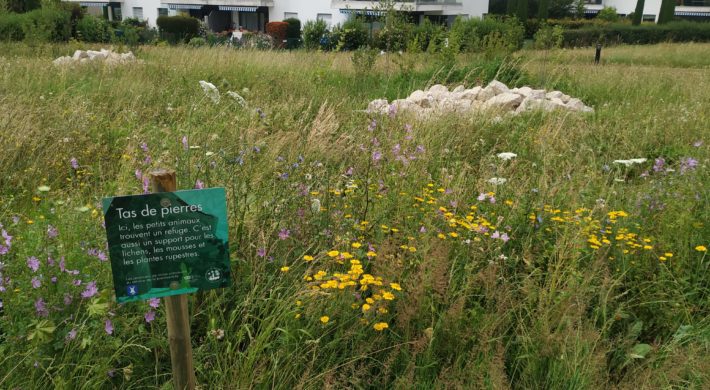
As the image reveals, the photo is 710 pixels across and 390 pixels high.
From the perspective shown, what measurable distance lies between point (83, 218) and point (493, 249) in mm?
2102

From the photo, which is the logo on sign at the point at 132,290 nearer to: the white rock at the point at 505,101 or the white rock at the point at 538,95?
the white rock at the point at 505,101

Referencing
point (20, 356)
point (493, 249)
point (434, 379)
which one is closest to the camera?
point (20, 356)

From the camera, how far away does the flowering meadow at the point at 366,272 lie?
2.32 m

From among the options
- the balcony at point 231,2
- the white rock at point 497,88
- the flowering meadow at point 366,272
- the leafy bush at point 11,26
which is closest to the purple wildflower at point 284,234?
the flowering meadow at point 366,272

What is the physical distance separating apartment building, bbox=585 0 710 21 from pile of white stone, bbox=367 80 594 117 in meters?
47.5

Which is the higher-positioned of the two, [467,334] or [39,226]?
[39,226]

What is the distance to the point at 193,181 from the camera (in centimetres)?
331

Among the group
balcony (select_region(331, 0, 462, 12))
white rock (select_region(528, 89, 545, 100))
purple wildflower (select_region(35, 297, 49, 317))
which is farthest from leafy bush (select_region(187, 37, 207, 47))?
balcony (select_region(331, 0, 462, 12))

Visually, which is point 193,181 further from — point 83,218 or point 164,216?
point 164,216

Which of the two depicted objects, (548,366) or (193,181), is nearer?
(548,366)

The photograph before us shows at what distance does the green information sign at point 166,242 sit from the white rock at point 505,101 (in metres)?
5.71

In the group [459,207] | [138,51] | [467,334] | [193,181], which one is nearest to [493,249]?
[459,207]

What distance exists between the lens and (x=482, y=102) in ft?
25.6

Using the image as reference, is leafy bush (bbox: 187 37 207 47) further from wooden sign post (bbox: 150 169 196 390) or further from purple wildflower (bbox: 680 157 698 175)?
wooden sign post (bbox: 150 169 196 390)
